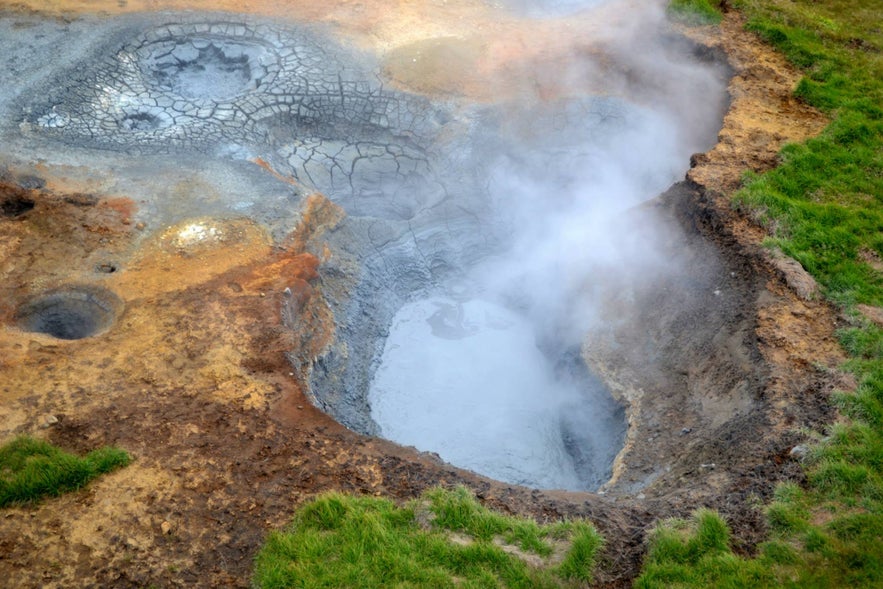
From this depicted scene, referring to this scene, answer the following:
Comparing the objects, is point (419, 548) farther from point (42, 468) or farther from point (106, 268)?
point (106, 268)

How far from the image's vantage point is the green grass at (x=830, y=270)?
5.00 m

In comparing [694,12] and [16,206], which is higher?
[694,12]

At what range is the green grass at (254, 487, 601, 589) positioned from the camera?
498 centimetres

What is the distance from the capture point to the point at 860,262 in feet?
25.2

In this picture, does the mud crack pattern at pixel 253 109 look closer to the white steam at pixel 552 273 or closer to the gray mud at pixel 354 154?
the gray mud at pixel 354 154

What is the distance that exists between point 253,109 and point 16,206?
3.16 meters

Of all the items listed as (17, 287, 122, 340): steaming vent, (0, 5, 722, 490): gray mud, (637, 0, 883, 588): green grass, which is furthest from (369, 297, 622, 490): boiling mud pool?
(17, 287, 122, 340): steaming vent

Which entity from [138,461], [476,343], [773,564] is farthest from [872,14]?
[138,461]

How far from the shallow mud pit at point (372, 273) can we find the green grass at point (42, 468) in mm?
128

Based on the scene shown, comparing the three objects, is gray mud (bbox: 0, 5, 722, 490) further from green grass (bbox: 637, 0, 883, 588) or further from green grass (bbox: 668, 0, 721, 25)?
green grass (bbox: 637, 0, 883, 588)

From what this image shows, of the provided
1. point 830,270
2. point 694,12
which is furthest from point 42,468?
point 694,12

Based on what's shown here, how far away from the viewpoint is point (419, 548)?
17.0ft

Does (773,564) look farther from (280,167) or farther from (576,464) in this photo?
(280,167)

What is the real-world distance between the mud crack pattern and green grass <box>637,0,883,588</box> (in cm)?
453
